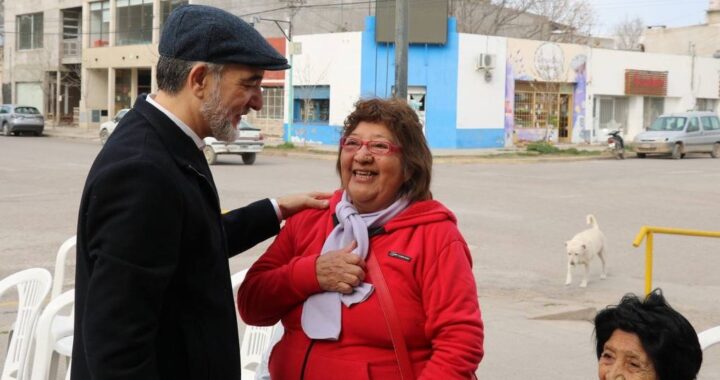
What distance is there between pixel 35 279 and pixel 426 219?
3.02 metres

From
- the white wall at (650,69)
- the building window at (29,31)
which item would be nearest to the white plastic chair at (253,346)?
the white wall at (650,69)

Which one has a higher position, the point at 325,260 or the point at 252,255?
the point at 325,260

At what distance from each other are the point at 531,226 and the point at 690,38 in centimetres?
5302

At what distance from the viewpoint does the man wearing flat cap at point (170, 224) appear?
214cm

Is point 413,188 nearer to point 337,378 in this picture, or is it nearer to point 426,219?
point 426,219

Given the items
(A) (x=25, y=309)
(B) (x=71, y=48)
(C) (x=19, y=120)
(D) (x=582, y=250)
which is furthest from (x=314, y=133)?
(A) (x=25, y=309)

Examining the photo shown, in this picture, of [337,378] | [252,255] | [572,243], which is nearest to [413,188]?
[337,378]

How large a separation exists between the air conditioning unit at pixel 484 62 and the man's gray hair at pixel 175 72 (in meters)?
36.3

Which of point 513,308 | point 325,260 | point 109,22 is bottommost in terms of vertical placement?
point 513,308

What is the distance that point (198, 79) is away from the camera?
2.40m

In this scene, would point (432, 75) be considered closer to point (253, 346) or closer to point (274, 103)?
point (274, 103)

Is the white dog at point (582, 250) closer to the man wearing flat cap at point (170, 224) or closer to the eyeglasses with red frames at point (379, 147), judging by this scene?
the eyeglasses with red frames at point (379, 147)

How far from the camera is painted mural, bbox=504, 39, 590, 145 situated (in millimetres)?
39594

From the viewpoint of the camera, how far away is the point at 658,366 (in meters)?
2.59
